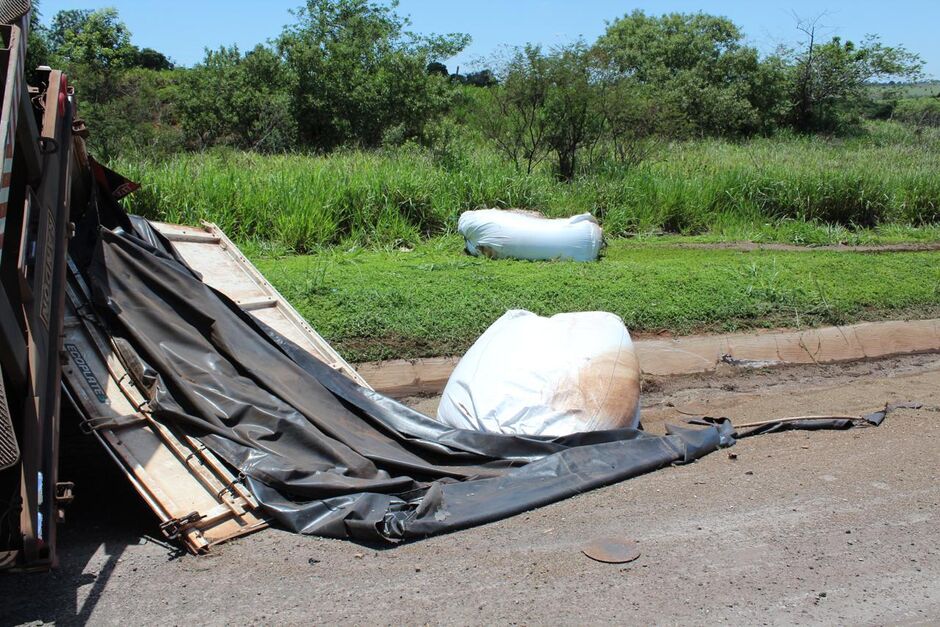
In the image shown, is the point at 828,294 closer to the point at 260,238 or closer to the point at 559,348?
the point at 559,348

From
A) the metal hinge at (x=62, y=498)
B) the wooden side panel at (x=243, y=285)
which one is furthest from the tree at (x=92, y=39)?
the metal hinge at (x=62, y=498)

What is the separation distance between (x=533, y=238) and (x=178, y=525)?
6.69m

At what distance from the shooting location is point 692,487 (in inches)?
191

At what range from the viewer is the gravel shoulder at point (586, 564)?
3512 mm

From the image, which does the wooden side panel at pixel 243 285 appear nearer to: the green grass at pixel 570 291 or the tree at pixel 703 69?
the green grass at pixel 570 291

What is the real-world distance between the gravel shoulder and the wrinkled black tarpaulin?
13 cm

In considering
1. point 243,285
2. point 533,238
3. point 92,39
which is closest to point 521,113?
point 533,238

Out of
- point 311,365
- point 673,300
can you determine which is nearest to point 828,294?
point 673,300

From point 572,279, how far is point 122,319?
5.13 meters

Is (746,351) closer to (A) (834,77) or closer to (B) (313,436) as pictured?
(B) (313,436)

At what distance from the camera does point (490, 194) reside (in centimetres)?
1173

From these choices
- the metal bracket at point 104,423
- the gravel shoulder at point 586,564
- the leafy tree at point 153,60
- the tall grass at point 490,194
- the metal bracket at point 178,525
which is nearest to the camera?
the gravel shoulder at point 586,564

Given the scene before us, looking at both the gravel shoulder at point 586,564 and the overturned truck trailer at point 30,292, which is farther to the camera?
the gravel shoulder at point 586,564

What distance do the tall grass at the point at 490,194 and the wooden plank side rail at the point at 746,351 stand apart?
312 centimetres
